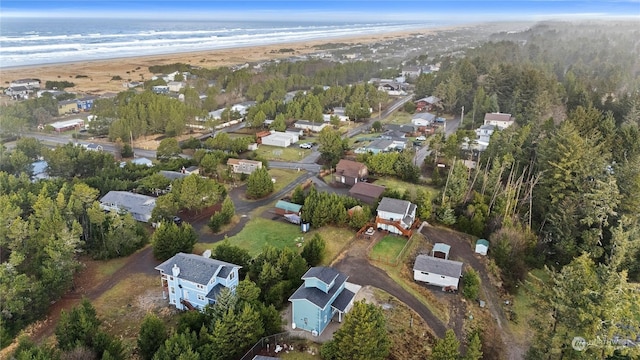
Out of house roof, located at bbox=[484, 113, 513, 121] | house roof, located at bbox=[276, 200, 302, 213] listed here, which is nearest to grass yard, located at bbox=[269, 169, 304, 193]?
house roof, located at bbox=[276, 200, 302, 213]

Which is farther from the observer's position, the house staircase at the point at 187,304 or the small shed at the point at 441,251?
the small shed at the point at 441,251

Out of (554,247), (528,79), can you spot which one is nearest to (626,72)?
(528,79)

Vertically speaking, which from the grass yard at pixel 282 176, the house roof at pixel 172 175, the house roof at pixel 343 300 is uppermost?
the house roof at pixel 172 175

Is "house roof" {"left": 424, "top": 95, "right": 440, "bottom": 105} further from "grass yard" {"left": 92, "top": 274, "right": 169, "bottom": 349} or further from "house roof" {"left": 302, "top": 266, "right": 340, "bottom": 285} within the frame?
"grass yard" {"left": 92, "top": 274, "right": 169, "bottom": 349}

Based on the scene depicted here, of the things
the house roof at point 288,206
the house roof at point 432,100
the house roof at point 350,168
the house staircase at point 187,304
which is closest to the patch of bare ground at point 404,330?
the house staircase at point 187,304

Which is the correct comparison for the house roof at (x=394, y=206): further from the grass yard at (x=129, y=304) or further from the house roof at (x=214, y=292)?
the grass yard at (x=129, y=304)

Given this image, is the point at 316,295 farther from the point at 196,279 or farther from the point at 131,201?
the point at 131,201

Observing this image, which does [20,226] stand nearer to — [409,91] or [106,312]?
[106,312]
